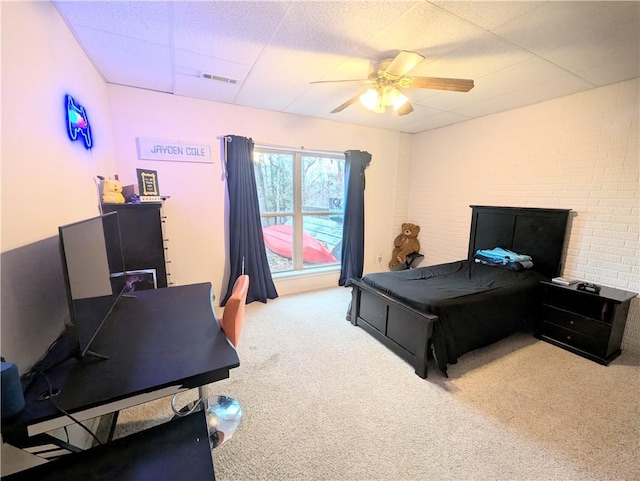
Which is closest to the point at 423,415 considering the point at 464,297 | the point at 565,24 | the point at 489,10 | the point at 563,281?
the point at 464,297

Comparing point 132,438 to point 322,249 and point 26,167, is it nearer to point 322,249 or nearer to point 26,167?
point 26,167

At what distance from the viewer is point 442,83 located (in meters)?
1.90

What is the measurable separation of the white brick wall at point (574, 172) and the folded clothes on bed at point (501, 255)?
40 centimetres

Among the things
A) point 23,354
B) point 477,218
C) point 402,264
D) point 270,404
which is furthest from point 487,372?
point 23,354

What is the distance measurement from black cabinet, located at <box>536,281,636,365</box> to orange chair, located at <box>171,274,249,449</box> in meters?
2.92

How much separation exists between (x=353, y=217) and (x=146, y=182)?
2646 mm

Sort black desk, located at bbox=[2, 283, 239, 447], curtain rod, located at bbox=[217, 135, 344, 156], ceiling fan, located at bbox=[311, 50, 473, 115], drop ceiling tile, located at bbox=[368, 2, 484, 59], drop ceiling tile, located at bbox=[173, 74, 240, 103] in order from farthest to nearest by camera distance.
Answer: curtain rod, located at bbox=[217, 135, 344, 156], drop ceiling tile, located at bbox=[173, 74, 240, 103], ceiling fan, located at bbox=[311, 50, 473, 115], drop ceiling tile, located at bbox=[368, 2, 484, 59], black desk, located at bbox=[2, 283, 239, 447]

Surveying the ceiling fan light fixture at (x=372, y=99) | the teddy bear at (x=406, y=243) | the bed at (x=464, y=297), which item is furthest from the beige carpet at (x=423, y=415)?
the ceiling fan light fixture at (x=372, y=99)

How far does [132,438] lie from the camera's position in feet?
3.46

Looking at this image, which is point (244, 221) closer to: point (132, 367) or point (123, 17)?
point (123, 17)

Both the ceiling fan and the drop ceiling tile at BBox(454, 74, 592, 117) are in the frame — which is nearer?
the ceiling fan

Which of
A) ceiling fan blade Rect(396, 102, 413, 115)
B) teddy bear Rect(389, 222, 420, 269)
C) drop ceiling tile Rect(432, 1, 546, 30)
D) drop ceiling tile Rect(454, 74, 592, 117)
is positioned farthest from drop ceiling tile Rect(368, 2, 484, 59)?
teddy bear Rect(389, 222, 420, 269)

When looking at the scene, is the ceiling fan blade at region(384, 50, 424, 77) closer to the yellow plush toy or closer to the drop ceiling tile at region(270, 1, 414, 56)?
the drop ceiling tile at region(270, 1, 414, 56)

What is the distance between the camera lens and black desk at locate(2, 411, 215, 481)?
2.98 ft
